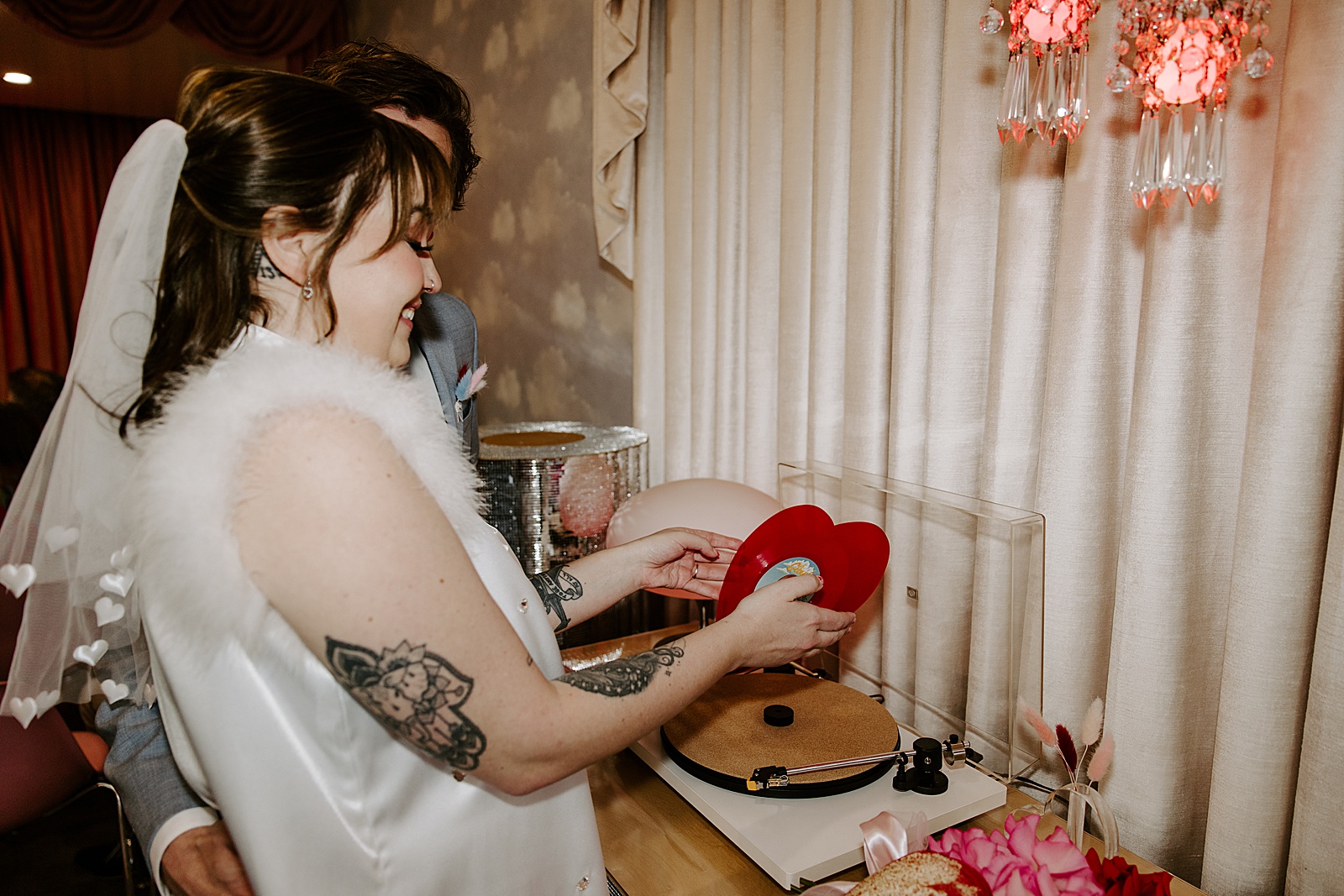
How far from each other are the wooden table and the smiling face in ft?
1.82

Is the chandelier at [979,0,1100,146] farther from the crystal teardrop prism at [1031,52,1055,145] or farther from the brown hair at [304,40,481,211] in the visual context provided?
the brown hair at [304,40,481,211]

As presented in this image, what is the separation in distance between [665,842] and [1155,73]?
2.97ft

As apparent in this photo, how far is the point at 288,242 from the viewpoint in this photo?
69cm

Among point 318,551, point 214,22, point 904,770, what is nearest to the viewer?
point 318,551

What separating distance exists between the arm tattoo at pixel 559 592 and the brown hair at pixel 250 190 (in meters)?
0.48

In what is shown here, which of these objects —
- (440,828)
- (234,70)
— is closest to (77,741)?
(440,828)

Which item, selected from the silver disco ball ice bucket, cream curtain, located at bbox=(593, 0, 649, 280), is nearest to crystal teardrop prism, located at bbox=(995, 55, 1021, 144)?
the silver disco ball ice bucket

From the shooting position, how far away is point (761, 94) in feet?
4.72

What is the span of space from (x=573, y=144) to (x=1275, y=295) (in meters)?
1.76

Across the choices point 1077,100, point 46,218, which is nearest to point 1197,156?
point 1077,100

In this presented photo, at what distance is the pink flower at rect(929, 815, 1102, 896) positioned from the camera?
1.90 feet

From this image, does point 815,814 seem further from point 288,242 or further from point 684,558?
point 288,242

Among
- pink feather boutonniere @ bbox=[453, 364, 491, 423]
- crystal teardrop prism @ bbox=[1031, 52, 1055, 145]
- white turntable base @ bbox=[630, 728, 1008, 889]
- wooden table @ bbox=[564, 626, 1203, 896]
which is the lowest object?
wooden table @ bbox=[564, 626, 1203, 896]

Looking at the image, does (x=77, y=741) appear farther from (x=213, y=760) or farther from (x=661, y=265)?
(x=661, y=265)
